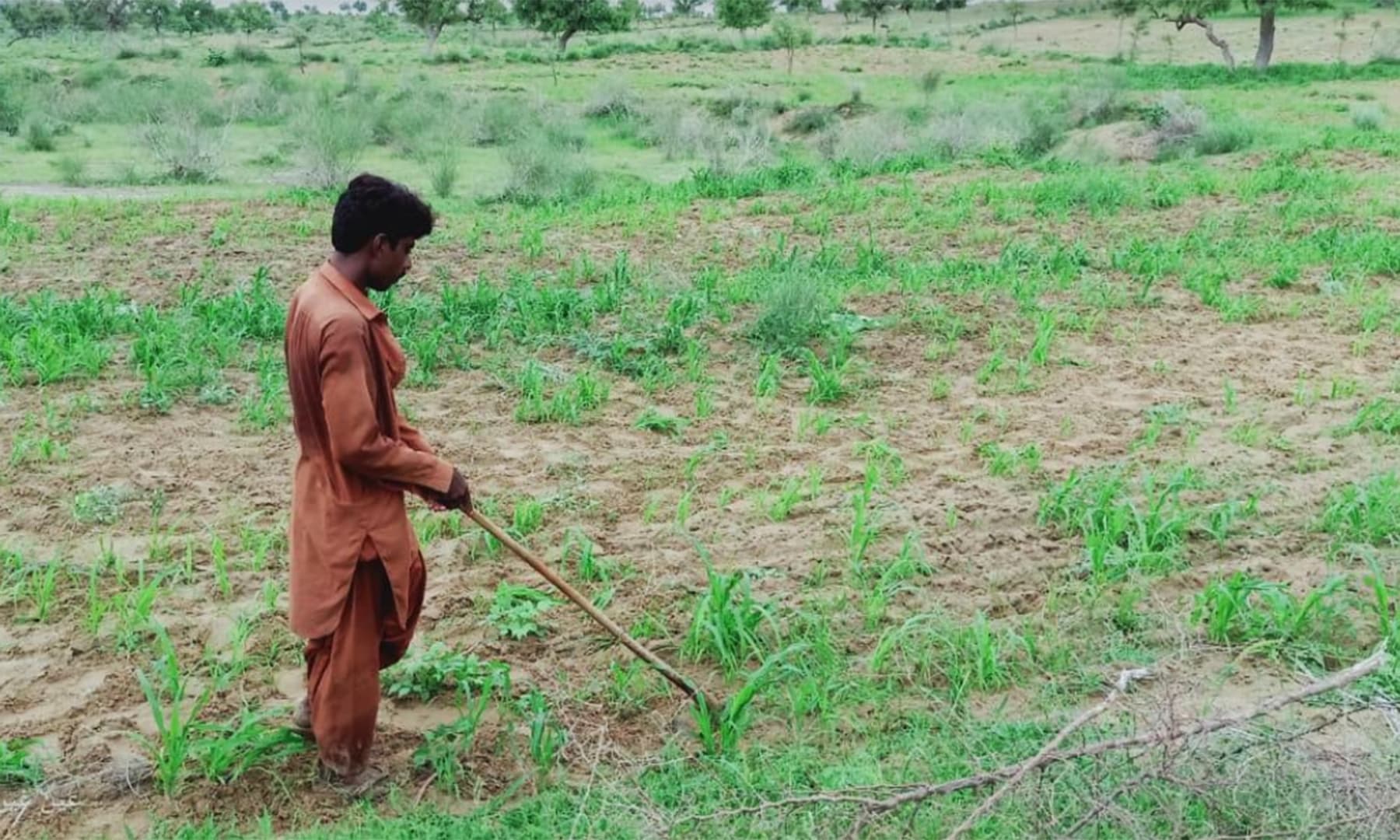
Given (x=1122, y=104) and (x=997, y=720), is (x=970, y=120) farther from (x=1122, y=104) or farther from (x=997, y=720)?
(x=997, y=720)

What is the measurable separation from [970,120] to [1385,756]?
46.6 ft

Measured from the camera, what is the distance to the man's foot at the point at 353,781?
3.04 meters

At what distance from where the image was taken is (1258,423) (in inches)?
217

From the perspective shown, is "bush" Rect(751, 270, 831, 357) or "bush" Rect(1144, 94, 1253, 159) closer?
"bush" Rect(751, 270, 831, 357)

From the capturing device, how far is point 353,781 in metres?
3.05

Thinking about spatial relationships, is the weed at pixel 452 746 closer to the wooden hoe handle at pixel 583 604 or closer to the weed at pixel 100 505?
the wooden hoe handle at pixel 583 604

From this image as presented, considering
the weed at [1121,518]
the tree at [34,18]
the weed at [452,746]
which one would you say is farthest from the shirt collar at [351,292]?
the tree at [34,18]

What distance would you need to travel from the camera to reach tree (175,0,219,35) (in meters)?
57.2

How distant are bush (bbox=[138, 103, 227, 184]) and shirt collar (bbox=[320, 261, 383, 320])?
41.1 ft

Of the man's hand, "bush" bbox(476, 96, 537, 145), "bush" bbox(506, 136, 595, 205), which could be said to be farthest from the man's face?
"bush" bbox(476, 96, 537, 145)

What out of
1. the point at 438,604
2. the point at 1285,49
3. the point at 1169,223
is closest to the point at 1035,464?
the point at 438,604

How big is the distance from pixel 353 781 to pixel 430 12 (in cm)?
4174

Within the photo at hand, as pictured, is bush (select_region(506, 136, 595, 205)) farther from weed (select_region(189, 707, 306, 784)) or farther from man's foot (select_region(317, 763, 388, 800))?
man's foot (select_region(317, 763, 388, 800))

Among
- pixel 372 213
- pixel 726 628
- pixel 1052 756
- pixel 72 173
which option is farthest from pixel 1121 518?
pixel 72 173
